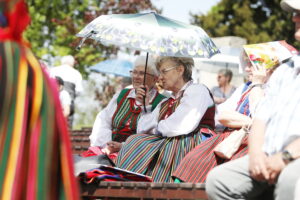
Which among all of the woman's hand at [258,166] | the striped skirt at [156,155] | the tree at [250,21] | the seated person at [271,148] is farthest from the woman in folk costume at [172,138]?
the tree at [250,21]

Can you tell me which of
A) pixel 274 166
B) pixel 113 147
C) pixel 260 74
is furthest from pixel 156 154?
pixel 274 166

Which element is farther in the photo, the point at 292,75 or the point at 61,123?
the point at 292,75

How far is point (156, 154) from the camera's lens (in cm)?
507

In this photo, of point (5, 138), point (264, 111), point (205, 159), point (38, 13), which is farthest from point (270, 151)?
point (38, 13)

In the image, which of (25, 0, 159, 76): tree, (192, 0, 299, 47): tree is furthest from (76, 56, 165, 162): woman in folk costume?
(192, 0, 299, 47): tree

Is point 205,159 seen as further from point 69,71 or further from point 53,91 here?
point 69,71

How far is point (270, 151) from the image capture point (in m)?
3.34

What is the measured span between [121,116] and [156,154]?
0.88 metres

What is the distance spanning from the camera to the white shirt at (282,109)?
10.9 feet

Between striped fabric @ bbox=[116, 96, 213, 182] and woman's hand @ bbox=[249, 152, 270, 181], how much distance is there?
1697 mm

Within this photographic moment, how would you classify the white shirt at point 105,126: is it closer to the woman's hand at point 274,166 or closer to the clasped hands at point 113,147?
the clasped hands at point 113,147

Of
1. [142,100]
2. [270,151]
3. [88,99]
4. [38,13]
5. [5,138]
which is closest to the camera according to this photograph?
[5,138]

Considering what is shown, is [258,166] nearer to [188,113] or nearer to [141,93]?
[188,113]

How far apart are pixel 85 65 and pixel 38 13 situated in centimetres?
166
